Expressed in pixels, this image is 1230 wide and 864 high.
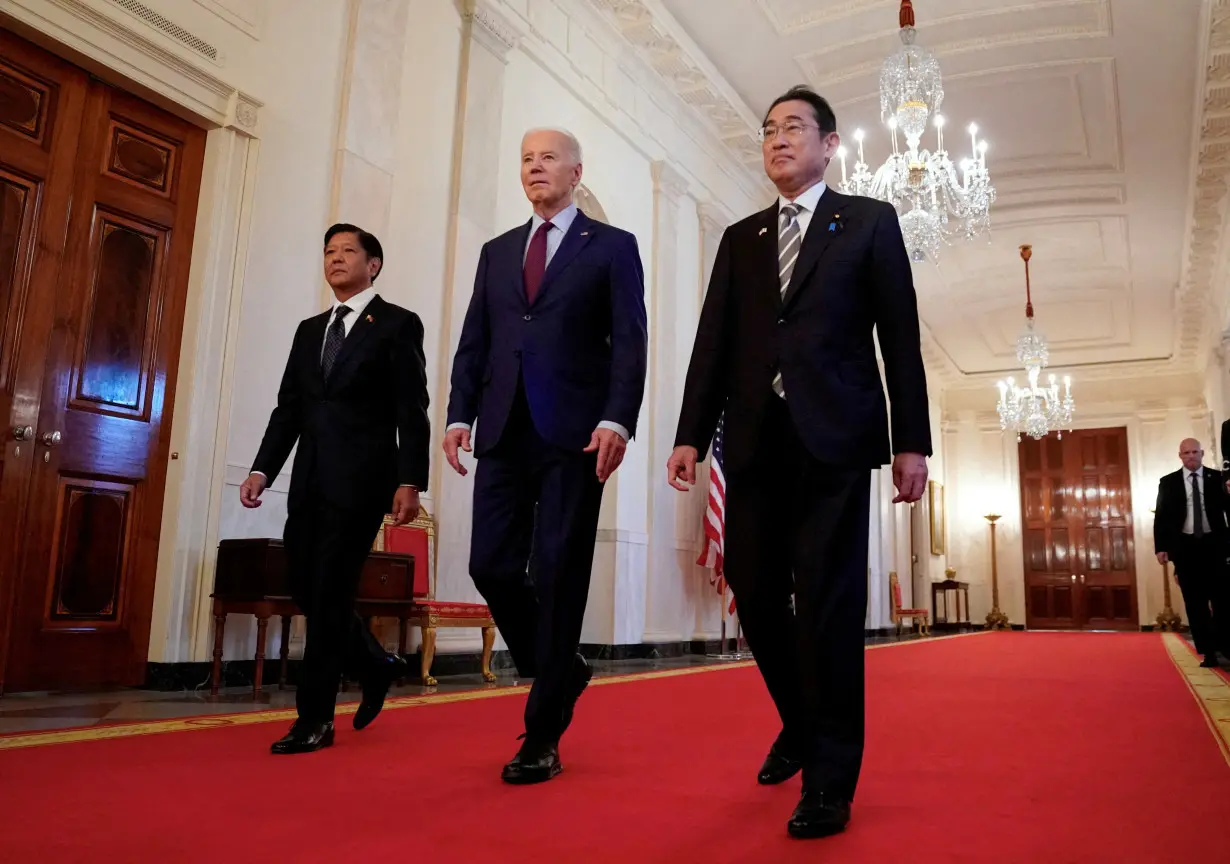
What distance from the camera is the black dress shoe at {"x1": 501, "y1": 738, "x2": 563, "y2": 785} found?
81.9 inches

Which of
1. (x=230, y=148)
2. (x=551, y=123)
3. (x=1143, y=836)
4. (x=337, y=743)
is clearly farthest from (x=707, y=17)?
(x=1143, y=836)

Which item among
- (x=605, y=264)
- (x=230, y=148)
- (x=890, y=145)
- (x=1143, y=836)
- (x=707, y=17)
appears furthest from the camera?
(x=890, y=145)

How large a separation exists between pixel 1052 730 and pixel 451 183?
4.63 m

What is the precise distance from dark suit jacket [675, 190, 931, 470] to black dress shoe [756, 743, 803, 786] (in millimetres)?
701

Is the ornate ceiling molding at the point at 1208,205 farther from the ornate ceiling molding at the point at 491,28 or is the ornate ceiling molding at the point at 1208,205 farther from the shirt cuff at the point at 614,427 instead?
the shirt cuff at the point at 614,427

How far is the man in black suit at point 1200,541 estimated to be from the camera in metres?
6.68

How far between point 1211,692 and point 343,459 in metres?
4.46

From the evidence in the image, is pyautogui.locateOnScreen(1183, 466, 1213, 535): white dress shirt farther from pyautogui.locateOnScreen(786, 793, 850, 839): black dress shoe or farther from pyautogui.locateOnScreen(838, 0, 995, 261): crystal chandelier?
pyautogui.locateOnScreen(786, 793, 850, 839): black dress shoe

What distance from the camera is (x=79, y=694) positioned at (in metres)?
3.93

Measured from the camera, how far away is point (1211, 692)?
473 centimetres

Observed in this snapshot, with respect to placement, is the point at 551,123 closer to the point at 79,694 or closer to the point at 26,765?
the point at 79,694

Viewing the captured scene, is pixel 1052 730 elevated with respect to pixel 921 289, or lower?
lower

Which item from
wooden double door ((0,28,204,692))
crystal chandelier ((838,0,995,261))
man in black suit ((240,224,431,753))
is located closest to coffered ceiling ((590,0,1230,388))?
crystal chandelier ((838,0,995,261))

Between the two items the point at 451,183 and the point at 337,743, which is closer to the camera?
the point at 337,743
